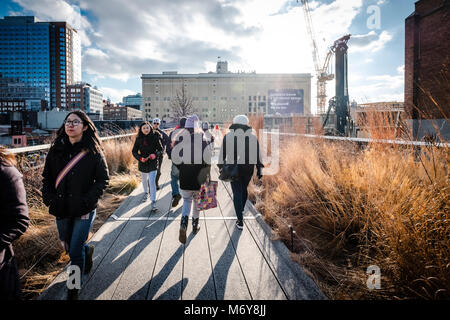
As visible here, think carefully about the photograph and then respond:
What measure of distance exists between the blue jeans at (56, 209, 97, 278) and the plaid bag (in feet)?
5.25

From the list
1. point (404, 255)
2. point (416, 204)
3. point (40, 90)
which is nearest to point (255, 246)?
point (404, 255)

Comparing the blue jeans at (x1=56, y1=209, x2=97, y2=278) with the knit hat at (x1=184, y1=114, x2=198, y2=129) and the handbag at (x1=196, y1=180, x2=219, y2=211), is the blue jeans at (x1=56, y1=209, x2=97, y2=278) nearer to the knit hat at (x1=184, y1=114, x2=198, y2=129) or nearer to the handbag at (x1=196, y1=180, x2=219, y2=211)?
the handbag at (x1=196, y1=180, x2=219, y2=211)

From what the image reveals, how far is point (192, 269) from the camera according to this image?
2611 mm

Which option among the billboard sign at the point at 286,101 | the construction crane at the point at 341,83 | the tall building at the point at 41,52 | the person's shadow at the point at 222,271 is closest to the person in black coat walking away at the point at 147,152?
the person's shadow at the point at 222,271

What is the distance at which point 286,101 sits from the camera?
61.5 metres

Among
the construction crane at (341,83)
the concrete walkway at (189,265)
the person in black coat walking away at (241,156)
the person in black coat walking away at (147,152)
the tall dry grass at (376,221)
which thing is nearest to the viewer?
the tall dry grass at (376,221)

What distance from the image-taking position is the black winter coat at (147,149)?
15.5ft

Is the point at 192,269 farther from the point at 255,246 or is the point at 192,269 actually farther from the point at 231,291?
the point at 255,246

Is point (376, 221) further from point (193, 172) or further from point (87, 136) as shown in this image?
point (87, 136)

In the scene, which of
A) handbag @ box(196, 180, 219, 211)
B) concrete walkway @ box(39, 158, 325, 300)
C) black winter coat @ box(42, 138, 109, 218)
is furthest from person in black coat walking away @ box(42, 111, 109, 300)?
handbag @ box(196, 180, 219, 211)

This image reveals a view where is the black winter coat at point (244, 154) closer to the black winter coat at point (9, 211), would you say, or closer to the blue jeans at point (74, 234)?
the blue jeans at point (74, 234)

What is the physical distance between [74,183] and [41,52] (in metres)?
165

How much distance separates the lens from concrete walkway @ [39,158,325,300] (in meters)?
2.22

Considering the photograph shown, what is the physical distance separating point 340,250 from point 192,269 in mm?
1771
